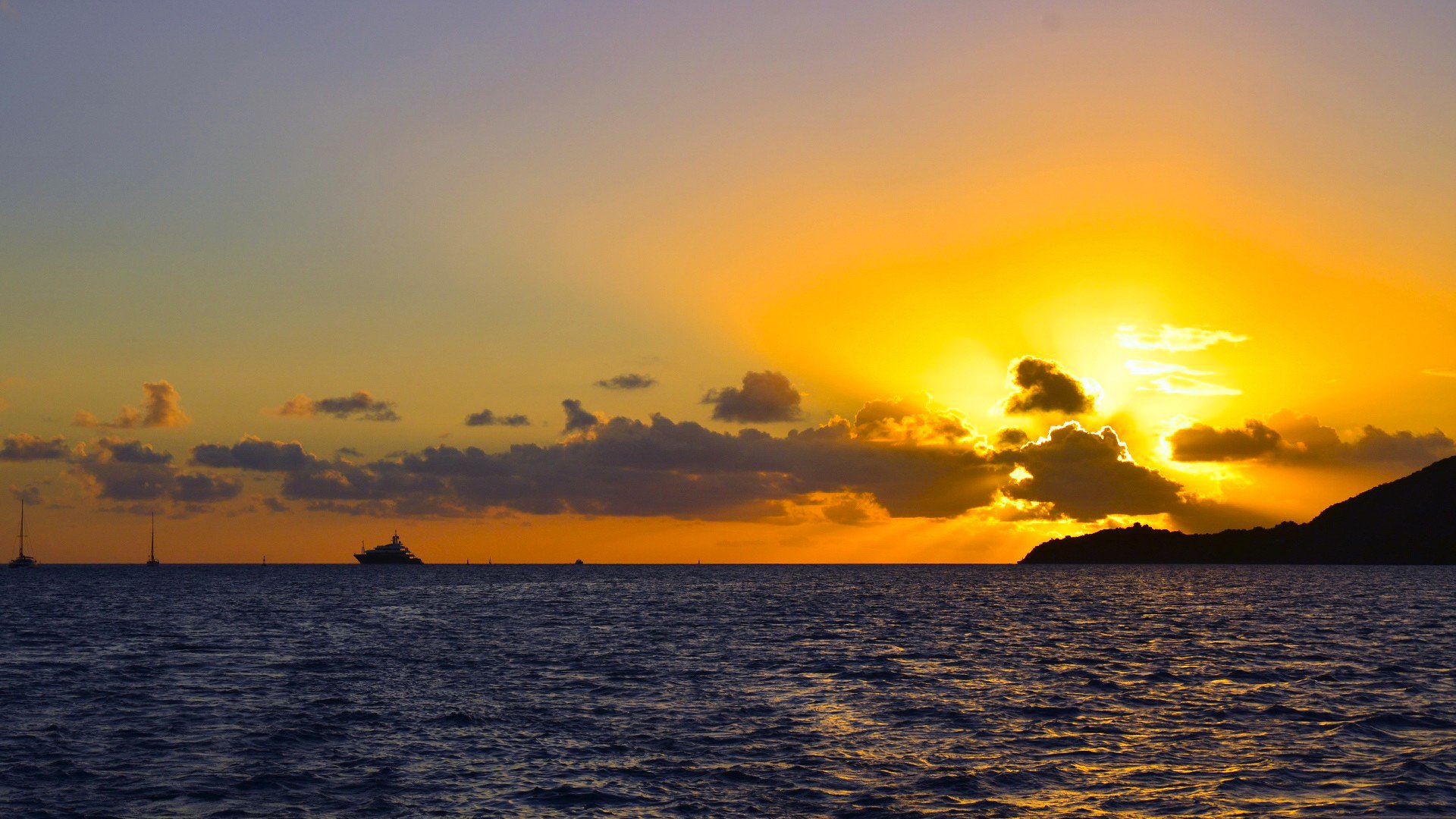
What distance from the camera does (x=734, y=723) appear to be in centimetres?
4834

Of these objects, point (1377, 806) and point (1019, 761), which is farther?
point (1019, 761)

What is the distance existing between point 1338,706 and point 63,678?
224ft

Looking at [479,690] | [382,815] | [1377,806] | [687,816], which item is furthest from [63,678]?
[1377,806]

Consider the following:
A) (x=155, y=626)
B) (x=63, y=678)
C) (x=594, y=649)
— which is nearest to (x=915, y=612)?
(x=594, y=649)

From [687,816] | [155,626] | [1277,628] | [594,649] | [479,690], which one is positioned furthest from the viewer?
[155,626]

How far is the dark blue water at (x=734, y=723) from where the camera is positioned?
35.3 meters

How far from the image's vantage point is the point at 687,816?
32969 millimetres

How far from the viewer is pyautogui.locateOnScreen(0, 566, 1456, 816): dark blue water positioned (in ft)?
116

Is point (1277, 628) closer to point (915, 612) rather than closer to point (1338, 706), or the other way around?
point (915, 612)

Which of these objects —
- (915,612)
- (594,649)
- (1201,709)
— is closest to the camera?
(1201,709)

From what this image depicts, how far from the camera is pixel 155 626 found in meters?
109

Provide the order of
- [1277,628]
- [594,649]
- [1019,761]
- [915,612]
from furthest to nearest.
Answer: [915,612]
[1277,628]
[594,649]
[1019,761]

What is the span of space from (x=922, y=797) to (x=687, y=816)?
7539mm

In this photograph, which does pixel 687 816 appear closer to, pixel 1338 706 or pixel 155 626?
pixel 1338 706
